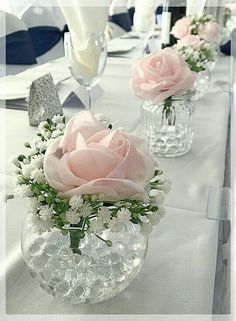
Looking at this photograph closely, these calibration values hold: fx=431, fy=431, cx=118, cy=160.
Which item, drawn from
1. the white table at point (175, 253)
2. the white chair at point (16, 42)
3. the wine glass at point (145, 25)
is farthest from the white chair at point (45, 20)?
the white table at point (175, 253)

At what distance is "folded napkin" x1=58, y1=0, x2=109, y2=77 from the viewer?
33.5 inches

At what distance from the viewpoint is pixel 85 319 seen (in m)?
0.38

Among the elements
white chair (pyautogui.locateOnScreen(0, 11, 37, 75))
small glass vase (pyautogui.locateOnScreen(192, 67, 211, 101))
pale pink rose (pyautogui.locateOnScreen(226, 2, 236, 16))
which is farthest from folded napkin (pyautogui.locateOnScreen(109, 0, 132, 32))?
small glass vase (pyautogui.locateOnScreen(192, 67, 211, 101))

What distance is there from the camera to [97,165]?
33 centimetres

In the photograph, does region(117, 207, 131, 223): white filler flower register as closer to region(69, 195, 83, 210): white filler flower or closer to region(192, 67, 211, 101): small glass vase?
region(69, 195, 83, 210): white filler flower

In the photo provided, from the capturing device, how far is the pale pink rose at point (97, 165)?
0.33 m

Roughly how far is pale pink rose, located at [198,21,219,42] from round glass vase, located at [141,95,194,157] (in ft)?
2.27

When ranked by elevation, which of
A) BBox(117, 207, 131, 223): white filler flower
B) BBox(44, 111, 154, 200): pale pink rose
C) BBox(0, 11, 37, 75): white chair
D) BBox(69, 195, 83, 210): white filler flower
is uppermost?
BBox(44, 111, 154, 200): pale pink rose

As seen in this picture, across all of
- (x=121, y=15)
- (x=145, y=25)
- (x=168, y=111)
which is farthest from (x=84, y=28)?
(x=121, y=15)

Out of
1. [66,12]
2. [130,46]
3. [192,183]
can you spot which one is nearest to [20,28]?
[130,46]

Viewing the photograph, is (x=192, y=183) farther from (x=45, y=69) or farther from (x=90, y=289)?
(x=45, y=69)

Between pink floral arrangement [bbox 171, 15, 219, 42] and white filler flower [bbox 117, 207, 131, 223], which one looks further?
pink floral arrangement [bbox 171, 15, 219, 42]

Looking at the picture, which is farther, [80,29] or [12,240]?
[80,29]

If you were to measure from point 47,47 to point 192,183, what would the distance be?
8.18 ft
